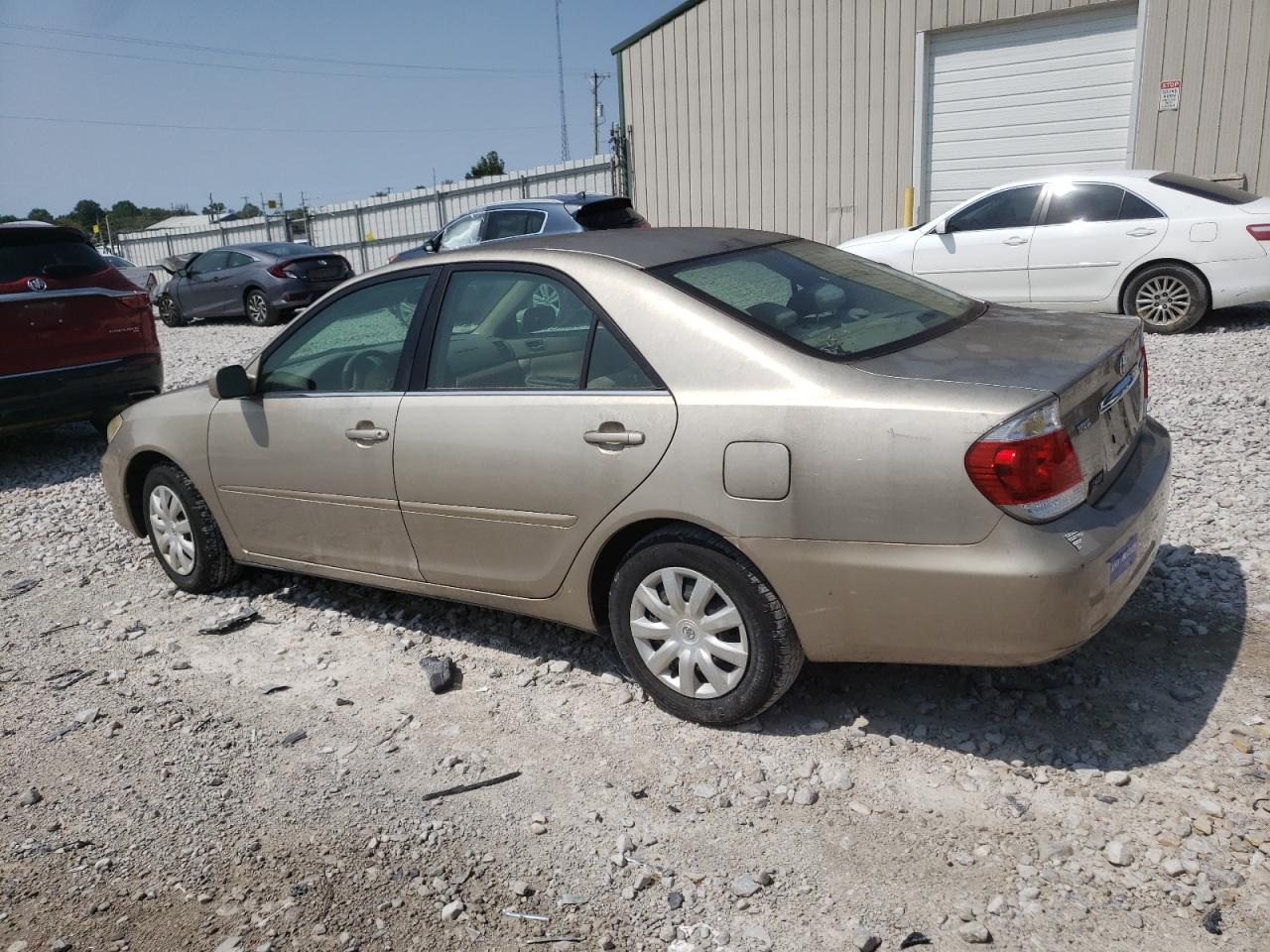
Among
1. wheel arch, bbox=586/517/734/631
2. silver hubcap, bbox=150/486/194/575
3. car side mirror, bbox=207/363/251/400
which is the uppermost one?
car side mirror, bbox=207/363/251/400

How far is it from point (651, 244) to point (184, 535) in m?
2.85

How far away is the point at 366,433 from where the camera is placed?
13.5 feet

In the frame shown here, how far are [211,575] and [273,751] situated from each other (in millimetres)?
1755

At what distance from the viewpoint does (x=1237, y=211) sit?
8.99m

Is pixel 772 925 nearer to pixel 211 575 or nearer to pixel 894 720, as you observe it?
pixel 894 720

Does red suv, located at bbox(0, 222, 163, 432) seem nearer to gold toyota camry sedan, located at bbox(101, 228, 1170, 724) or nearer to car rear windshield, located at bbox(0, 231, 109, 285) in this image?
car rear windshield, located at bbox(0, 231, 109, 285)

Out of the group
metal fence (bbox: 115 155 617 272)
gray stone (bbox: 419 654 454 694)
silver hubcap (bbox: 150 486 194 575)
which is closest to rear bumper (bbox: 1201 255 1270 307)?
gray stone (bbox: 419 654 454 694)

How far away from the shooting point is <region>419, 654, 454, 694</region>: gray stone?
402 cm

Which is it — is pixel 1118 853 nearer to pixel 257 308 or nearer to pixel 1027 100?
pixel 1027 100

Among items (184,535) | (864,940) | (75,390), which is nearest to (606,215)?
(75,390)

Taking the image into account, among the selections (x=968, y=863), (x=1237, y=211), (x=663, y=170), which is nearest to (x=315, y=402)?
(x=968, y=863)

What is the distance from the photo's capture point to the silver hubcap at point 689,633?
3355 millimetres

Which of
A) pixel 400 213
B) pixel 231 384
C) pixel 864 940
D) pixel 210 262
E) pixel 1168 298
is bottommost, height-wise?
pixel 864 940

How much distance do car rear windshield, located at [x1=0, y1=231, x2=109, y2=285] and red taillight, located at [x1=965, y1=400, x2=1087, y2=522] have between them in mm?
7240
